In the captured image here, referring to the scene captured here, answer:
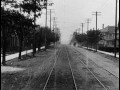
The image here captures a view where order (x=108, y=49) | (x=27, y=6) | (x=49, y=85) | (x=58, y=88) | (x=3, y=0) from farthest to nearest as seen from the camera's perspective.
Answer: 1. (x=108, y=49)
2. (x=27, y=6)
3. (x=3, y=0)
4. (x=49, y=85)
5. (x=58, y=88)

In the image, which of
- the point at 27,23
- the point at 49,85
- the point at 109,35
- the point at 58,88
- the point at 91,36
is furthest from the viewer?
the point at 109,35

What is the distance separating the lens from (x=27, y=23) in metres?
25.1

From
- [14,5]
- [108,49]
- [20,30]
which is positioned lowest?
[108,49]

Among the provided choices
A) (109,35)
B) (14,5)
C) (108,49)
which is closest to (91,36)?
(108,49)

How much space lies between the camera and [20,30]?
2641 centimetres

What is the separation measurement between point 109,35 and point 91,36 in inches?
1272

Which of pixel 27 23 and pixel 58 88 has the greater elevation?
pixel 27 23

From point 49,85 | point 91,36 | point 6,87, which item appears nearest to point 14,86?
point 6,87

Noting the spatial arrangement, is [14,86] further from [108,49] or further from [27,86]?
[108,49]

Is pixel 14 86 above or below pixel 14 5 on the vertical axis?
below

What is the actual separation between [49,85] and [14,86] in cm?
177

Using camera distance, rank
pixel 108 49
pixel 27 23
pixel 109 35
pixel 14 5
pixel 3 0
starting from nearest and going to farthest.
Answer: pixel 3 0, pixel 14 5, pixel 27 23, pixel 108 49, pixel 109 35

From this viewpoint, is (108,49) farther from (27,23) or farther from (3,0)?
(3,0)

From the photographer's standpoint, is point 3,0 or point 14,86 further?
point 3,0
